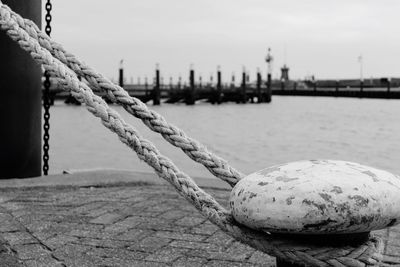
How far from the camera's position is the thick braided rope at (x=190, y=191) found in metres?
1.31

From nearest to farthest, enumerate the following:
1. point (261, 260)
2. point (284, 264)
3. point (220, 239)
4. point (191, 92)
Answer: point (284, 264)
point (261, 260)
point (220, 239)
point (191, 92)

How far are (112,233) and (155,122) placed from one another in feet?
4.30

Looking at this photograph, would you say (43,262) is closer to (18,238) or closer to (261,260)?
(18,238)

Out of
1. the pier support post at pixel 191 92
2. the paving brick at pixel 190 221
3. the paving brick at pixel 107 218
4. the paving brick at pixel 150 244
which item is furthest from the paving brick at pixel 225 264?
the pier support post at pixel 191 92

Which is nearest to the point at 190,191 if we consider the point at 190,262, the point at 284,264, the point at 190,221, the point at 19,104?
the point at 284,264

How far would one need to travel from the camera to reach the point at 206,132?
20688 millimetres

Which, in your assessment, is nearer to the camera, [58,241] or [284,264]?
[284,264]

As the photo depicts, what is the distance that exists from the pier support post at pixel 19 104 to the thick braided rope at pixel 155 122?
231 cm

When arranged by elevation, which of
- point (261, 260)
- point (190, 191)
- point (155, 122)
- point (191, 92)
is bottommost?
point (261, 260)

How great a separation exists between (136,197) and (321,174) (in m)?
2.70

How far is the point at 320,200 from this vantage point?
1245mm

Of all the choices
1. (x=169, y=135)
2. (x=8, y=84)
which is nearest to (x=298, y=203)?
(x=169, y=135)

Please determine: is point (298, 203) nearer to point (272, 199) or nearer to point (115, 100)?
point (272, 199)

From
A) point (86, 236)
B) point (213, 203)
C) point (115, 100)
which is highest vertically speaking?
point (115, 100)
